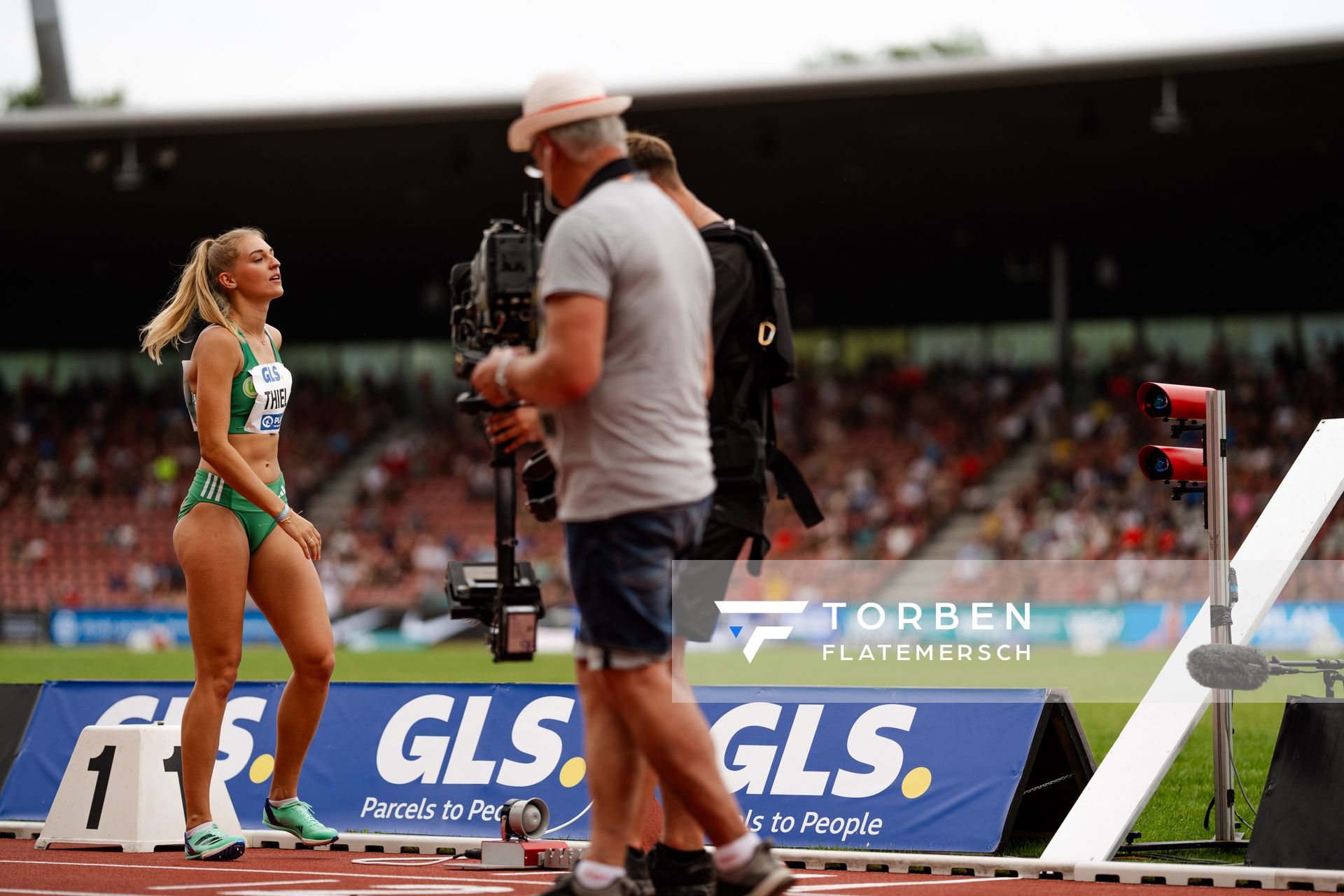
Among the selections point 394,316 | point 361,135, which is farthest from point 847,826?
point 394,316

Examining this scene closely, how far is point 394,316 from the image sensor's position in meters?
41.7

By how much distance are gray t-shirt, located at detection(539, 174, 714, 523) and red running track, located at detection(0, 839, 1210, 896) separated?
65.2 inches

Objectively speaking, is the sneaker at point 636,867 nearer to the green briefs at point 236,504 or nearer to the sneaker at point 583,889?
the sneaker at point 583,889

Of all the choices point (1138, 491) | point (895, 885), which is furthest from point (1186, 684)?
point (1138, 491)

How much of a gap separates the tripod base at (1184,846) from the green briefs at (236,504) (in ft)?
11.2

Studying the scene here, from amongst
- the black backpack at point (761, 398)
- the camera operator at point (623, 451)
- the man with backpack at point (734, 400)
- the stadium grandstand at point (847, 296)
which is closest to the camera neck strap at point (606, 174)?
the camera operator at point (623, 451)

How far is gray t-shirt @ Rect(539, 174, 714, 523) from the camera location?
3.91 meters

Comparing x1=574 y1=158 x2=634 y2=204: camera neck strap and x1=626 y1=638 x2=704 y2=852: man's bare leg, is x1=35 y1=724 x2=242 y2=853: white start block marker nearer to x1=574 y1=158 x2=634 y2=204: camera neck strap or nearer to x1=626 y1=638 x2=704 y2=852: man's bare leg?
x1=626 y1=638 x2=704 y2=852: man's bare leg

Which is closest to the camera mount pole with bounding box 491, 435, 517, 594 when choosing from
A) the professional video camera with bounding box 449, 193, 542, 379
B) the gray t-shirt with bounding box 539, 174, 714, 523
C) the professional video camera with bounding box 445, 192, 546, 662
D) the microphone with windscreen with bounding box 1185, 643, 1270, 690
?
the professional video camera with bounding box 445, 192, 546, 662

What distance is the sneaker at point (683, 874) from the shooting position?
443 cm

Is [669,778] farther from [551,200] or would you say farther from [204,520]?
[204,520]

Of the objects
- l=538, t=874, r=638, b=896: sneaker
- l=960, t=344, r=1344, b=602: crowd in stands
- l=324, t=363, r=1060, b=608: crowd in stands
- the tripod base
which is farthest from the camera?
l=324, t=363, r=1060, b=608: crowd in stands

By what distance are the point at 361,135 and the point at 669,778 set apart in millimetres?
23323

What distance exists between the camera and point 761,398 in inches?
199
